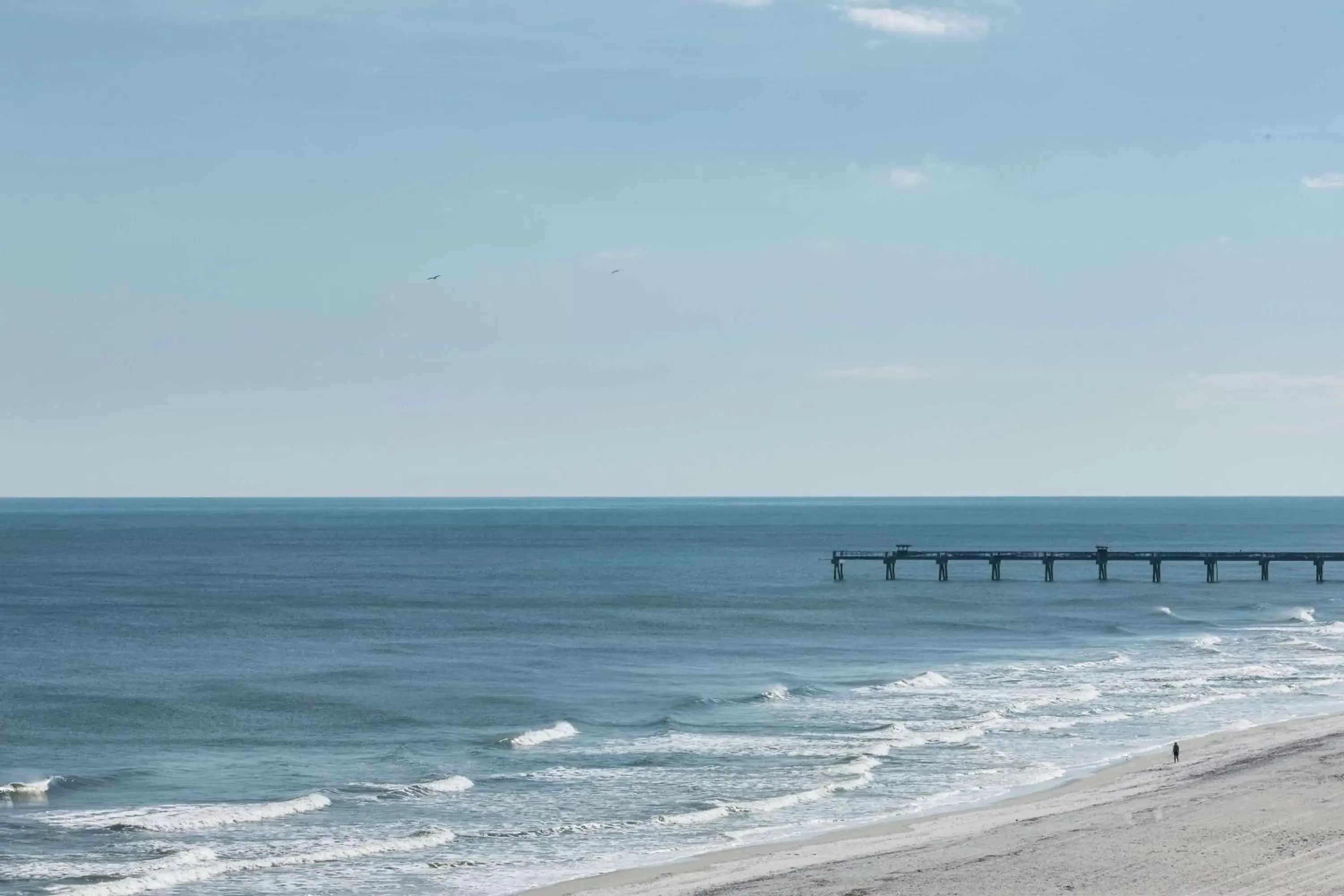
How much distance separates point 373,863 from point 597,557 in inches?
4768

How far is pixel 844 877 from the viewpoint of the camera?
82.6 ft

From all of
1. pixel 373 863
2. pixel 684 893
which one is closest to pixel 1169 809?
pixel 684 893

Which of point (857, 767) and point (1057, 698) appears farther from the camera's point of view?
point (1057, 698)

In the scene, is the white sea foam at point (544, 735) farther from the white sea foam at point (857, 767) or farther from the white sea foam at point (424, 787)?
the white sea foam at point (857, 767)

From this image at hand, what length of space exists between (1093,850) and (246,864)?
49.6 feet

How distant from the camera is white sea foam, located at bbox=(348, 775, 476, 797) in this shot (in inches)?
1346

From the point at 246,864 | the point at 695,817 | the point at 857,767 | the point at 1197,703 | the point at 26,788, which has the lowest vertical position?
the point at 1197,703

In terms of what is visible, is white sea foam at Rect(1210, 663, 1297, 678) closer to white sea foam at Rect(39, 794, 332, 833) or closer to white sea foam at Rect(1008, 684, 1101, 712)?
white sea foam at Rect(1008, 684, 1101, 712)

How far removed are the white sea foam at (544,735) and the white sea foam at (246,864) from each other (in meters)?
10.5

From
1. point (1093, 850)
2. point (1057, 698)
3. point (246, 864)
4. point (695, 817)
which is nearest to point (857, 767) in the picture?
point (695, 817)

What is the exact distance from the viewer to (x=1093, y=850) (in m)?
26.5

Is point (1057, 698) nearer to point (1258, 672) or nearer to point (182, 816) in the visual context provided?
point (1258, 672)

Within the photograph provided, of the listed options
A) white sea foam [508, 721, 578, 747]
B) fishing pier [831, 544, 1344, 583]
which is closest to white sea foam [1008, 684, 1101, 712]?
white sea foam [508, 721, 578, 747]

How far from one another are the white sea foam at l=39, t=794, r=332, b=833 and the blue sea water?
0.35 ft
